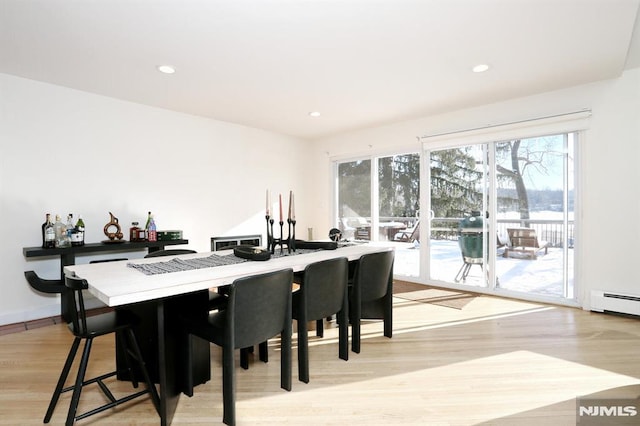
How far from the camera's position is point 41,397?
6.84 feet

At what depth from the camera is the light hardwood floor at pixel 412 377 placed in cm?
190

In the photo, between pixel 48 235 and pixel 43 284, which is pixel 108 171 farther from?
pixel 43 284

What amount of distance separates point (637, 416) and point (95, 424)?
289cm

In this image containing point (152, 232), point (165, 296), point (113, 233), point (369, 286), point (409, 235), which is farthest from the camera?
point (409, 235)

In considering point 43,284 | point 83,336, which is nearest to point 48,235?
point 43,284

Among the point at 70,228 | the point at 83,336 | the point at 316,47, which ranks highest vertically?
the point at 316,47

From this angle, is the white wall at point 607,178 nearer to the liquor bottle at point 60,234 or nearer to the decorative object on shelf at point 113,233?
the decorative object on shelf at point 113,233

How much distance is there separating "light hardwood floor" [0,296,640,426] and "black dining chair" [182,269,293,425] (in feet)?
0.82

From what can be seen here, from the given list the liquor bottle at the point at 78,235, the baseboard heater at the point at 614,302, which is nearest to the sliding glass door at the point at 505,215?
the baseboard heater at the point at 614,302

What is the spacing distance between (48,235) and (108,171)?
97 cm

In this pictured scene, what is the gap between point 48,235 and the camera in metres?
3.37

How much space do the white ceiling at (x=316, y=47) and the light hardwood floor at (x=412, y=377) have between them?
2.43m

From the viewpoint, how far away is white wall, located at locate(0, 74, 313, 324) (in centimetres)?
340

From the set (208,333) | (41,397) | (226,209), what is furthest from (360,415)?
(226,209)
